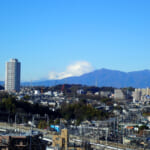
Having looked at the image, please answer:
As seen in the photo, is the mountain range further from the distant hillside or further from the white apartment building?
the white apartment building

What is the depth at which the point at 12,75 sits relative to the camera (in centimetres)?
6206

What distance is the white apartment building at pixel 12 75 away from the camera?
6138 centimetres

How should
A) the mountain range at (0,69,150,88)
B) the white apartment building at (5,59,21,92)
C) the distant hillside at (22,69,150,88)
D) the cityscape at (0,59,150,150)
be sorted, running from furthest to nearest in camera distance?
1. the distant hillside at (22,69,150,88)
2. the mountain range at (0,69,150,88)
3. the white apartment building at (5,59,21,92)
4. the cityscape at (0,59,150,150)

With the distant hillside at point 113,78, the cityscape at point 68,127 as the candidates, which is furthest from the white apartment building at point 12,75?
the distant hillside at point 113,78

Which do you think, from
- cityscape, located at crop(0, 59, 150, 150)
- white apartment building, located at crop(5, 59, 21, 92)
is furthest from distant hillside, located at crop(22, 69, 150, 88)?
cityscape, located at crop(0, 59, 150, 150)

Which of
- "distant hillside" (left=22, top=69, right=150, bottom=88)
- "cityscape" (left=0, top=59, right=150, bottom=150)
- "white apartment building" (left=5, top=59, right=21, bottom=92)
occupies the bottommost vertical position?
"cityscape" (left=0, top=59, right=150, bottom=150)

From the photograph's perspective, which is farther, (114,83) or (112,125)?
(114,83)

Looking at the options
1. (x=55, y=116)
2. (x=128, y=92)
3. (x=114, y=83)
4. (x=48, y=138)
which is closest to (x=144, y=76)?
(x=114, y=83)

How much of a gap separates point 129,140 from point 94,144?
7.49 ft

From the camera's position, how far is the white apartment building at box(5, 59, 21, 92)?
61375mm

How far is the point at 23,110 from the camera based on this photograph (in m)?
23.2

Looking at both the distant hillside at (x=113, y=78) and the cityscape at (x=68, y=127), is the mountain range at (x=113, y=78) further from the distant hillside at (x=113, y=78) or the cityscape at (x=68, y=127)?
the cityscape at (x=68, y=127)

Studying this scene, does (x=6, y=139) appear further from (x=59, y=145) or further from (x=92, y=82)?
(x=92, y=82)

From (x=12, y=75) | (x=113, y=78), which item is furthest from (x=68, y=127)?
(x=113, y=78)
